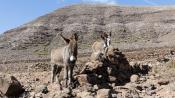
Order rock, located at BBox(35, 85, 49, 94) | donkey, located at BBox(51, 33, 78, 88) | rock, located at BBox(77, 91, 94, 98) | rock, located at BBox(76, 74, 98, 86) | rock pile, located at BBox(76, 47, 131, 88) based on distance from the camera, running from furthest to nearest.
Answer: rock pile, located at BBox(76, 47, 131, 88)
rock, located at BBox(76, 74, 98, 86)
donkey, located at BBox(51, 33, 78, 88)
rock, located at BBox(35, 85, 49, 94)
rock, located at BBox(77, 91, 94, 98)

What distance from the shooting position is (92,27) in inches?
3701

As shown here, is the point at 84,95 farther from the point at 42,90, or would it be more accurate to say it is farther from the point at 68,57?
the point at 68,57

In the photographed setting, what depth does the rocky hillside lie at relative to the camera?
84500 mm

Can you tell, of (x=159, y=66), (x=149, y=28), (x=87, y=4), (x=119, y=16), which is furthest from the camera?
(x=87, y=4)

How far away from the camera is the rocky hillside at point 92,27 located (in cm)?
8450

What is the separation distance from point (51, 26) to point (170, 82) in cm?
7730

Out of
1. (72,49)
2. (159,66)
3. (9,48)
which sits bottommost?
(9,48)

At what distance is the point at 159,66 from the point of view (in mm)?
25578

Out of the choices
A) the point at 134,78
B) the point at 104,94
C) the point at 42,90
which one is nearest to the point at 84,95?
the point at 104,94

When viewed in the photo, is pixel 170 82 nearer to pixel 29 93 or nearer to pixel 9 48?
pixel 29 93

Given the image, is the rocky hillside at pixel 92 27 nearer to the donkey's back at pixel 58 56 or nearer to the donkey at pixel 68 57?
the donkey's back at pixel 58 56

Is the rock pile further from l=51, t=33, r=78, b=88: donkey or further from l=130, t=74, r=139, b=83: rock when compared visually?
→ l=51, t=33, r=78, b=88: donkey

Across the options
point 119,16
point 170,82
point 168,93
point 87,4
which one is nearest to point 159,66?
point 170,82

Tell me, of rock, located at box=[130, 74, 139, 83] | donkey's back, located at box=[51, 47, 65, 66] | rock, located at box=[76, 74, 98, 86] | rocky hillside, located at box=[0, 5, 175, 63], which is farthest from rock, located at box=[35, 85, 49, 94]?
rocky hillside, located at box=[0, 5, 175, 63]
